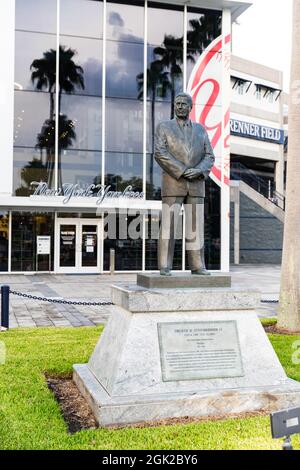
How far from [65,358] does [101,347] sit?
1583 millimetres

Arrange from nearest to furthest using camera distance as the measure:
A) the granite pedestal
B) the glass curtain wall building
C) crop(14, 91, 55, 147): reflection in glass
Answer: the granite pedestal, crop(14, 91, 55, 147): reflection in glass, the glass curtain wall building

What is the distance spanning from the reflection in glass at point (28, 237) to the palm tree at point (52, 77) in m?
1.82

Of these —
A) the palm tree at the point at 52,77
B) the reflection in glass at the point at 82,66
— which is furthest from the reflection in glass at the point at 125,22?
the palm tree at the point at 52,77

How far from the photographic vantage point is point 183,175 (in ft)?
21.1

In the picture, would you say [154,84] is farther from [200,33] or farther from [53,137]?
[53,137]

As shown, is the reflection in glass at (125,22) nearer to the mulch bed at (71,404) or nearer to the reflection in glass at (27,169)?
the reflection in glass at (27,169)

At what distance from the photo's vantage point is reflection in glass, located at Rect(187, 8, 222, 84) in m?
24.5

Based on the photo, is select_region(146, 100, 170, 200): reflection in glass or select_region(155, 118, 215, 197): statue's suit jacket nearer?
select_region(155, 118, 215, 197): statue's suit jacket

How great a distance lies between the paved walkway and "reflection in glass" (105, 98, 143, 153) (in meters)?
5.78

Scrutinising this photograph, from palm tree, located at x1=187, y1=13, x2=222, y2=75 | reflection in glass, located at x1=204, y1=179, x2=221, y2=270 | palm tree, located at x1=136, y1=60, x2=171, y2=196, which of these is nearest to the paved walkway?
reflection in glass, located at x1=204, y1=179, x2=221, y2=270

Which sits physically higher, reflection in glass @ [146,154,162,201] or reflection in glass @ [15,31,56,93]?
reflection in glass @ [15,31,56,93]

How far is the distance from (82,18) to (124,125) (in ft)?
16.3

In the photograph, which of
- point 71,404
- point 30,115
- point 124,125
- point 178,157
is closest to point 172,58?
point 124,125

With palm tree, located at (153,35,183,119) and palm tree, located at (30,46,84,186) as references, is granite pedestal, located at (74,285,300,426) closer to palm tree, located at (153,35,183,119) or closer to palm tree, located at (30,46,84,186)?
palm tree, located at (30,46,84,186)
